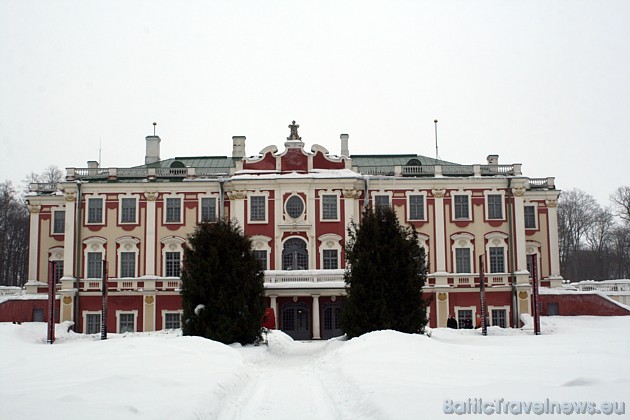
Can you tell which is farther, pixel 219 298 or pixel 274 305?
pixel 274 305

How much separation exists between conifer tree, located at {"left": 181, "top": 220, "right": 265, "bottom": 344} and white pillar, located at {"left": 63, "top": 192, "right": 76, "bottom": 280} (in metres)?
21.6

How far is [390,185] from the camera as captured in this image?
47.3 m

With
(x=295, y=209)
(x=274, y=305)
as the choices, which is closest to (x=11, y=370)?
(x=274, y=305)

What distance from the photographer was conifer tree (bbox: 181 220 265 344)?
2653 centimetres

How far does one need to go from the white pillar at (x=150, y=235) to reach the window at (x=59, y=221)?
633 cm

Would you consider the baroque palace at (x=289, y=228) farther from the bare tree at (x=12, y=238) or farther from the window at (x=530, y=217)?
the bare tree at (x=12, y=238)

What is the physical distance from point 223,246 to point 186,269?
5.20 ft

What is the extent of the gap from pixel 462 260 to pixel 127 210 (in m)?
21.5

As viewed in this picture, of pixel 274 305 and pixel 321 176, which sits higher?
pixel 321 176

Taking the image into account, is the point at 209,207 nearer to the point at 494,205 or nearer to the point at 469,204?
the point at 469,204

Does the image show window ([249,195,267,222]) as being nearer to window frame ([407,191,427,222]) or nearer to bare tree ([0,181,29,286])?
window frame ([407,191,427,222])

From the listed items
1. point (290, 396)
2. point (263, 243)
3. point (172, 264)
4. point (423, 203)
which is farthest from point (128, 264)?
point (290, 396)

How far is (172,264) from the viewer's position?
47.2 m

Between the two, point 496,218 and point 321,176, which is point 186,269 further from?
point 496,218
